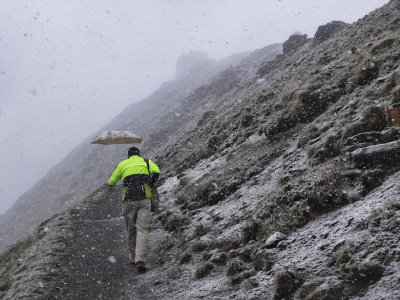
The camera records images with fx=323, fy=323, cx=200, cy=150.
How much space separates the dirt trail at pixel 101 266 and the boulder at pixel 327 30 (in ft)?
103

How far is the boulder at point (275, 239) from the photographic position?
5156mm

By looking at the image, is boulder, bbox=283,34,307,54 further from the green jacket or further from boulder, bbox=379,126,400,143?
the green jacket

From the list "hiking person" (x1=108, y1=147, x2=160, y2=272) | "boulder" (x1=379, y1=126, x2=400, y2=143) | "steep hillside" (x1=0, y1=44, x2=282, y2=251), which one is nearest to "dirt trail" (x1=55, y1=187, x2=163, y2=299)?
"hiking person" (x1=108, y1=147, x2=160, y2=272)

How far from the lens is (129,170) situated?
24.6ft

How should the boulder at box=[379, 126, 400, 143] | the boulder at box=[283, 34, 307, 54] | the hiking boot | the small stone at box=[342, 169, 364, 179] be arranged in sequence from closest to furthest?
the small stone at box=[342, 169, 364, 179], the boulder at box=[379, 126, 400, 143], the hiking boot, the boulder at box=[283, 34, 307, 54]

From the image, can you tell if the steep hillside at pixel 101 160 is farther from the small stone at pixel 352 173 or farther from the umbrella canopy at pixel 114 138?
the small stone at pixel 352 173

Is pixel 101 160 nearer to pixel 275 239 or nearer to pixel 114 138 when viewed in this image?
pixel 114 138

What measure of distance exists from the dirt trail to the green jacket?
1678 mm

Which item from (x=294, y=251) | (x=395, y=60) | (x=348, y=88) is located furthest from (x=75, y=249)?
(x=395, y=60)

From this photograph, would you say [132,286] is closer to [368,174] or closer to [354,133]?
[368,174]

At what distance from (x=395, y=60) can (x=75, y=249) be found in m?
11.4

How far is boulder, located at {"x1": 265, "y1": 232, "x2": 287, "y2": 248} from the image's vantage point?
5156 mm

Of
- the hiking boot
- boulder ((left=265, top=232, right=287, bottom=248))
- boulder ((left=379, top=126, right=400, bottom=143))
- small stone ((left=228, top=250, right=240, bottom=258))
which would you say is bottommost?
small stone ((left=228, top=250, right=240, bottom=258))

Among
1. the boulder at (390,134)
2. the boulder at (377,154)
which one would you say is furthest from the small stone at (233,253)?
the boulder at (390,134)
